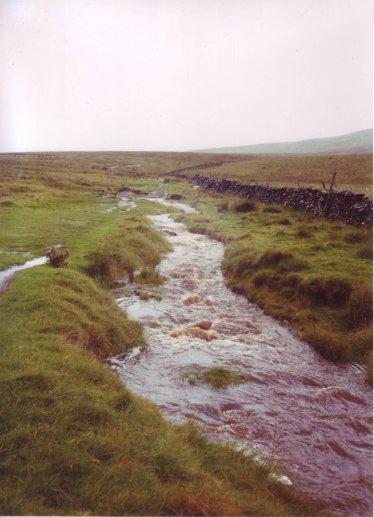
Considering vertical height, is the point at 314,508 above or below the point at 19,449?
below

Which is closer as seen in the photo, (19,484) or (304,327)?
(19,484)

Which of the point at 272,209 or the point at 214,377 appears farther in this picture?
the point at 272,209

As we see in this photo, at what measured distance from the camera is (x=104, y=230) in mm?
26875

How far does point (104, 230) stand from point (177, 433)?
825 inches

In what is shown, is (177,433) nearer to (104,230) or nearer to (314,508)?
(314,508)

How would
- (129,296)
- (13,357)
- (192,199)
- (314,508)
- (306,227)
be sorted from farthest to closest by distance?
(192,199)
(306,227)
(129,296)
(13,357)
(314,508)

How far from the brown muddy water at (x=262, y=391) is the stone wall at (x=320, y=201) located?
36.1 feet

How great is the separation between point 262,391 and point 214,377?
1.29 meters

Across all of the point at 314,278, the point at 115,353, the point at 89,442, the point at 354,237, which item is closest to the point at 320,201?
the point at 354,237

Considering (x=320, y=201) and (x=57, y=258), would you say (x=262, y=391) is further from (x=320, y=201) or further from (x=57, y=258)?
(x=320, y=201)

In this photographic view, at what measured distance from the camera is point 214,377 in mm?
10539

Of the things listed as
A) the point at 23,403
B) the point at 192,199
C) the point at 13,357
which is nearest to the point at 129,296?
the point at 13,357

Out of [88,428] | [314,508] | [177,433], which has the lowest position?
[314,508]

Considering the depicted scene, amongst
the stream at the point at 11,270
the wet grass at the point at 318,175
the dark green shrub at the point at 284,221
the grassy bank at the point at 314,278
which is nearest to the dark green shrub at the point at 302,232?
the grassy bank at the point at 314,278
